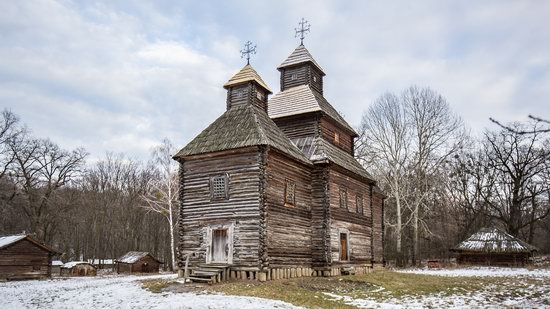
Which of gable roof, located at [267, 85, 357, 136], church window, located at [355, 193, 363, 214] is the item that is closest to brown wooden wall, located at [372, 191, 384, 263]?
church window, located at [355, 193, 363, 214]

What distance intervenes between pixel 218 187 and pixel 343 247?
29.9 feet

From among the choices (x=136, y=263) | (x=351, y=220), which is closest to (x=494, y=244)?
(x=351, y=220)

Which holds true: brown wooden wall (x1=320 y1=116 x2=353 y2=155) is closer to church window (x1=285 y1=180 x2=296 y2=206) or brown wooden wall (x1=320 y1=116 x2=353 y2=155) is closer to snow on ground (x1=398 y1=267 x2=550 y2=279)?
church window (x1=285 y1=180 x2=296 y2=206)

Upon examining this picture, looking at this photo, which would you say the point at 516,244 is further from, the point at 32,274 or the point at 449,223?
the point at 32,274

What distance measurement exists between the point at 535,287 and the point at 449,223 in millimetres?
36592

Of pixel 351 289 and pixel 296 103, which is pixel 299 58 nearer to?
pixel 296 103

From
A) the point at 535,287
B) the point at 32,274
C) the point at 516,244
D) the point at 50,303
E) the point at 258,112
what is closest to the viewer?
the point at 50,303

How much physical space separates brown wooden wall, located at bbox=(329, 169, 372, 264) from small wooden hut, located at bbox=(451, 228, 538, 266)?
12.6 m

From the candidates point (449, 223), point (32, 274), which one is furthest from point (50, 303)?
point (449, 223)

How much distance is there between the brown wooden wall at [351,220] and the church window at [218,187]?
264 inches

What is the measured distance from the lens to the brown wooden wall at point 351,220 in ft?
84.0

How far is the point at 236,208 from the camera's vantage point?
2127 cm

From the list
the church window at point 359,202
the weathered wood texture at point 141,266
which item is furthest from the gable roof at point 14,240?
the church window at point 359,202

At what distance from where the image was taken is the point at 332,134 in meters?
29.6
